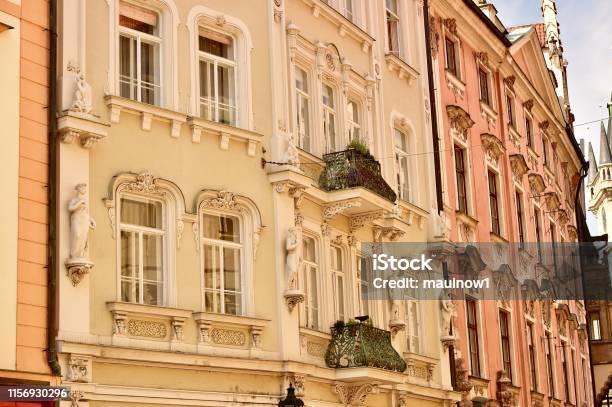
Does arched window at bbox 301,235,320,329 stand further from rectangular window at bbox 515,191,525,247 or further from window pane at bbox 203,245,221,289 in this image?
rectangular window at bbox 515,191,525,247

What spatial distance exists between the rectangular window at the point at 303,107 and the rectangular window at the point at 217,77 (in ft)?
6.73

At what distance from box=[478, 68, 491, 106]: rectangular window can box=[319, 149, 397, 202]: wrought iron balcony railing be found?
12222 millimetres

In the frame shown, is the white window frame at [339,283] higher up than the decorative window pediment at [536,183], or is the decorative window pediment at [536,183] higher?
the decorative window pediment at [536,183]

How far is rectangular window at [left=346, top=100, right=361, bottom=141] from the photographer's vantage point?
1005 inches

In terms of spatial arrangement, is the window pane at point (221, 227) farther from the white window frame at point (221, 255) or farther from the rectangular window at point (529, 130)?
the rectangular window at point (529, 130)

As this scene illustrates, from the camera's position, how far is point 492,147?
3491 cm

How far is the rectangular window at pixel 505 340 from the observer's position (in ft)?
110

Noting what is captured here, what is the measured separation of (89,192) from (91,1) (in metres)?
3.08

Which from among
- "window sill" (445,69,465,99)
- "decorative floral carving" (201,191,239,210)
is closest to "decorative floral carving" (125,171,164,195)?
"decorative floral carving" (201,191,239,210)

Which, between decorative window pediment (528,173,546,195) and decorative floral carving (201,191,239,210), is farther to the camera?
decorative window pediment (528,173,546,195)

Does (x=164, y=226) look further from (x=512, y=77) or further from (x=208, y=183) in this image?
(x=512, y=77)

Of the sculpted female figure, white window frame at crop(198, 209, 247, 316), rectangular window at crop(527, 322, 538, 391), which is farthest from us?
rectangular window at crop(527, 322, 538, 391)

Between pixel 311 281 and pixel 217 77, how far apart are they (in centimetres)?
435

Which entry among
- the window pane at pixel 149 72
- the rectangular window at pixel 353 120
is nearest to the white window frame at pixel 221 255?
the window pane at pixel 149 72
